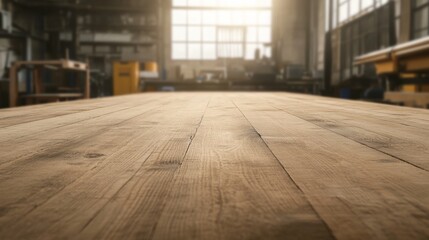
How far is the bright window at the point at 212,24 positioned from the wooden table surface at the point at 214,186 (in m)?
11.5

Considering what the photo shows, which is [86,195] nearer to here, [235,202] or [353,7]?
[235,202]

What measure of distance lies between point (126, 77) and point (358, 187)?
9685 millimetres

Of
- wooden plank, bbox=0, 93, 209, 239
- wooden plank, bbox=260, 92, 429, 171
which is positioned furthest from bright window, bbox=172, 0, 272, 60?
wooden plank, bbox=0, 93, 209, 239

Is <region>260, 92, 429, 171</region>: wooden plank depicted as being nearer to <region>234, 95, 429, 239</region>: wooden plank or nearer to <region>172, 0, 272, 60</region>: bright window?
<region>234, 95, 429, 239</region>: wooden plank

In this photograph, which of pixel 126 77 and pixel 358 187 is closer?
pixel 358 187

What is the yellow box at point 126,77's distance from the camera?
32.7 feet

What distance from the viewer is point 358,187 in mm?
644

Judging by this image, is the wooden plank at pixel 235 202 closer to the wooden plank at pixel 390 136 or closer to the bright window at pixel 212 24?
the wooden plank at pixel 390 136

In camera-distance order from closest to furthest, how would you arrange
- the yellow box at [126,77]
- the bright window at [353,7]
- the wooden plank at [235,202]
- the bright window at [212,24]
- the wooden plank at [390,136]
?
the wooden plank at [235,202] → the wooden plank at [390,136] → the bright window at [353,7] → the yellow box at [126,77] → the bright window at [212,24]

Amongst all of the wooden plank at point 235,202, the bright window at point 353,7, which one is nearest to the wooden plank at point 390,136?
the wooden plank at point 235,202

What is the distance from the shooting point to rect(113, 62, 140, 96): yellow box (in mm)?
9977

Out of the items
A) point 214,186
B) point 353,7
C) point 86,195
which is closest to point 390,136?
point 214,186

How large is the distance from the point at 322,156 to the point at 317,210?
15.3 inches

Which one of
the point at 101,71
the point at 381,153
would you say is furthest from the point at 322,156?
the point at 101,71
